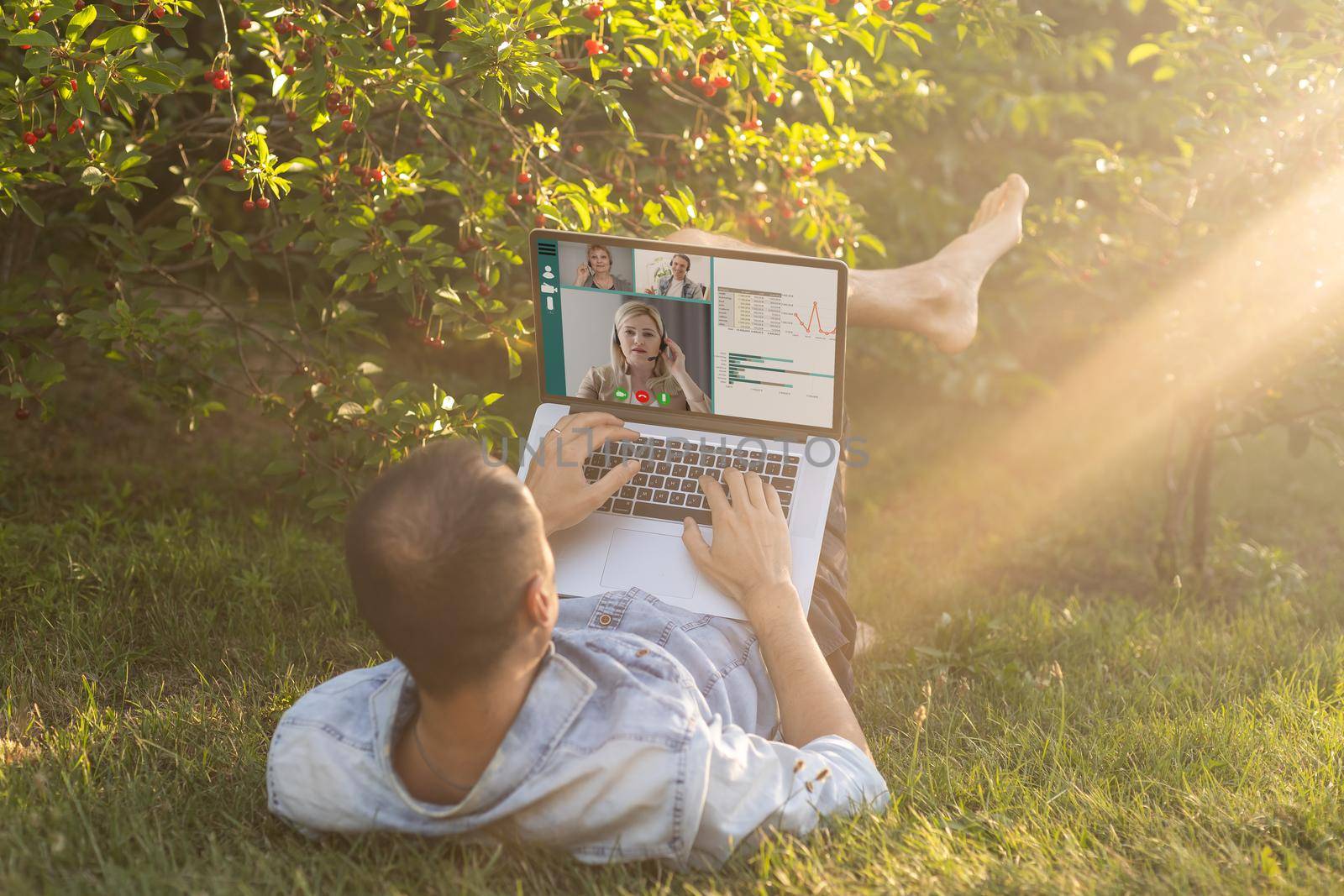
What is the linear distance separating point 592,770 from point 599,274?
49.5 inches

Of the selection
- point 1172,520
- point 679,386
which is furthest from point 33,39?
point 1172,520

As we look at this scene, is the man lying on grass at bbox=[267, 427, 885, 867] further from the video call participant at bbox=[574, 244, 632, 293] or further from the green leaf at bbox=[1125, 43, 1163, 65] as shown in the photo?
the green leaf at bbox=[1125, 43, 1163, 65]

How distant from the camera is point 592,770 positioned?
5.92 feet

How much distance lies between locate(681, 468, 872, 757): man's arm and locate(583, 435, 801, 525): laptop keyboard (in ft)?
0.25

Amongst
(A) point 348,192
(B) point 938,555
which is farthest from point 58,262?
(B) point 938,555

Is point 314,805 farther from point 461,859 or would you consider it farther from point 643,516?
point 643,516

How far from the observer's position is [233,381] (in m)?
5.38

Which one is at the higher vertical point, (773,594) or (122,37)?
(122,37)

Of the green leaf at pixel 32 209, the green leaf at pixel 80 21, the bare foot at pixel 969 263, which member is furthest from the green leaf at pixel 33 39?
the bare foot at pixel 969 263

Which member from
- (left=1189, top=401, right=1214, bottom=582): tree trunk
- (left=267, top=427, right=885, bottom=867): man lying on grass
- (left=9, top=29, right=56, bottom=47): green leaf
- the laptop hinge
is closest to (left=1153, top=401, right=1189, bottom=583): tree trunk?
(left=1189, top=401, right=1214, bottom=582): tree trunk

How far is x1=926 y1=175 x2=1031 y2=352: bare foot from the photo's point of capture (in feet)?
11.0

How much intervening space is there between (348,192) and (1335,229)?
117 inches

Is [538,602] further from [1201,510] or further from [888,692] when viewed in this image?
[1201,510]

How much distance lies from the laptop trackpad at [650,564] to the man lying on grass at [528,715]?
0.20 meters
